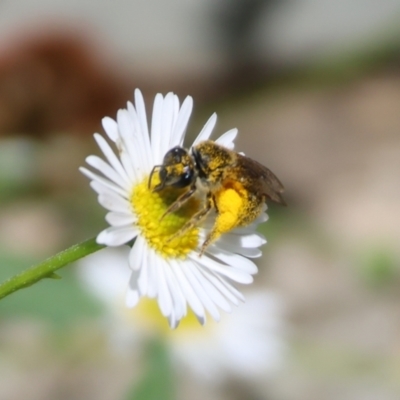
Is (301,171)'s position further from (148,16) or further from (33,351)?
(33,351)

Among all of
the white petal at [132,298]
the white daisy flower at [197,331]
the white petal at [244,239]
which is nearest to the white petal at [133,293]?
the white petal at [132,298]

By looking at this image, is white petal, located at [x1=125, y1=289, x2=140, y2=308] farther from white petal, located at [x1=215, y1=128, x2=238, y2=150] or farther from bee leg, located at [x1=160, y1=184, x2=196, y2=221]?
white petal, located at [x1=215, y1=128, x2=238, y2=150]

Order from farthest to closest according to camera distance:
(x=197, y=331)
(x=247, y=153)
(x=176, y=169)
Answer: (x=247, y=153) < (x=197, y=331) < (x=176, y=169)

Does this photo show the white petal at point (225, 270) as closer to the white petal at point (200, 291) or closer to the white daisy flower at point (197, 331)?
the white petal at point (200, 291)

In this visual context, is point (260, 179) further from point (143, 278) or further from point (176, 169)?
point (143, 278)

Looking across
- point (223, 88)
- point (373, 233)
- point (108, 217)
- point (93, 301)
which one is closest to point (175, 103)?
point (108, 217)

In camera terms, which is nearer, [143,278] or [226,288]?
[143,278]

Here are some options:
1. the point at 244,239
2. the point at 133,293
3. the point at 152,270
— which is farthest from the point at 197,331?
the point at 133,293
